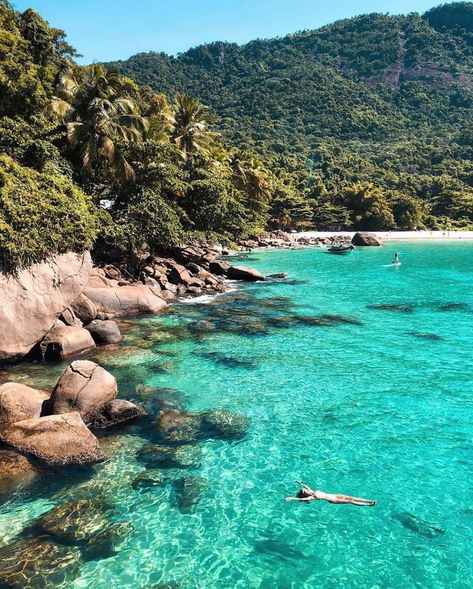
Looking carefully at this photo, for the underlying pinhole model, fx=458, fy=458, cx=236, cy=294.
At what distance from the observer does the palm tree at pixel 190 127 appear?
4553 cm

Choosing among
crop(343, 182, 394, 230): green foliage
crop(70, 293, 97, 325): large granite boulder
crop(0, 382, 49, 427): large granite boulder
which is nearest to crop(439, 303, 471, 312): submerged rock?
crop(70, 293, 97, 325): large granite boulder

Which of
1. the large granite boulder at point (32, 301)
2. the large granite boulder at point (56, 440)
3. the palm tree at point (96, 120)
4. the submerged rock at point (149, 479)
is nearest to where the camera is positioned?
the submerged rock at point (149, 479)

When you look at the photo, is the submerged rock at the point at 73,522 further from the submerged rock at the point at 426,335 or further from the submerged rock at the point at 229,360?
the submerged rock at the point at 426,335

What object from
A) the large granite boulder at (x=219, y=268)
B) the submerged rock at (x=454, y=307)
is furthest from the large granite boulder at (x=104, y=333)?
the large granite boulder at (x=219, y=268)

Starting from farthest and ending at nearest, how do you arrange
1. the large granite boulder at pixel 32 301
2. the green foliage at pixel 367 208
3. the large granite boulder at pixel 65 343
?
the green foliage at pixel 367 208, the large granite boulder at pixel 65 343, the large granite boulder at pixel 32 301

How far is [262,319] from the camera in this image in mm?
23609

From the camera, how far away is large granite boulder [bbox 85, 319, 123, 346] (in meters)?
18.5

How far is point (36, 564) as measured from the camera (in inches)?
288

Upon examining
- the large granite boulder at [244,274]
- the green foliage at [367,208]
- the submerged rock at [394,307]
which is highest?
the green foliage at [367,208]

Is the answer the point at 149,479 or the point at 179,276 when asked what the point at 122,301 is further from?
the point at 149,479

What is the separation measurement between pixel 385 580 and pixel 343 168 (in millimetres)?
147827

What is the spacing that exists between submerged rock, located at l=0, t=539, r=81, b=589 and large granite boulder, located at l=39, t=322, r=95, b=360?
9.65 metres

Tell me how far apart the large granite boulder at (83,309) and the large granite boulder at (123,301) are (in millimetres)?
1161

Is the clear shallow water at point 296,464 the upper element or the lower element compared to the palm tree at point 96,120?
lower
